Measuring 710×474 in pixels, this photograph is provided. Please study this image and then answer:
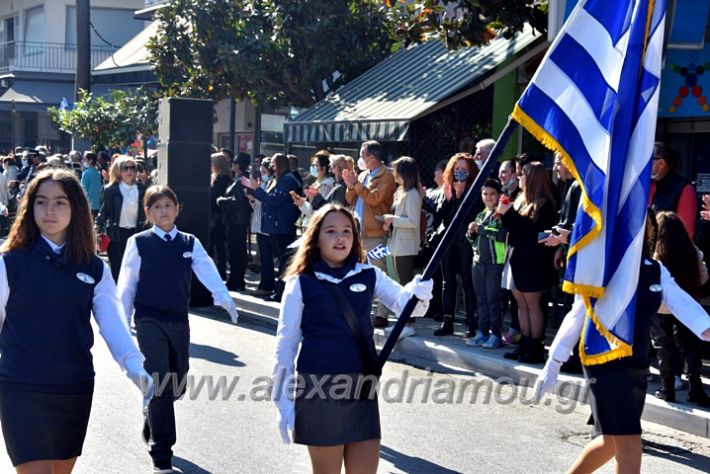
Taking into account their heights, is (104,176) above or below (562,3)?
below

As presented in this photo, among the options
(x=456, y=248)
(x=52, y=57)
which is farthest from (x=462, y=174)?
(x=52, y=57)

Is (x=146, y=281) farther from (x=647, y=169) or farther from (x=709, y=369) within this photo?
(x=709, y=369)

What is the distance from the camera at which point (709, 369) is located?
9.36 m

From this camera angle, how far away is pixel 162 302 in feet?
21.9

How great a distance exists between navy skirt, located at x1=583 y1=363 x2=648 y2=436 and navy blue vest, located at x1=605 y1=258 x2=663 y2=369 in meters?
0.04

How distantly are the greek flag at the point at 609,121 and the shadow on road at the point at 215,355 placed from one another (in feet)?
17.0

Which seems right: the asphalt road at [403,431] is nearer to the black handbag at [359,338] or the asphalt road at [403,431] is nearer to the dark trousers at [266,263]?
the black handbag at [359,338]

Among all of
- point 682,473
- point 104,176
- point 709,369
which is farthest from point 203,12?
point 682,473

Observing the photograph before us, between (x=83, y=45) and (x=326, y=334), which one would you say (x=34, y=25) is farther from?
(x=326, y=334)

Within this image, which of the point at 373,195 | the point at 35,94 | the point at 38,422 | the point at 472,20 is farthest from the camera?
the point at 35,94

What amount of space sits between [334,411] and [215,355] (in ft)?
18.4

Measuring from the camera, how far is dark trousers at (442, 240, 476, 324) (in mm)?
10922

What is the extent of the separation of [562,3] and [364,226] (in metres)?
3.20

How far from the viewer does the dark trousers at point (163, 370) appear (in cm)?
645
